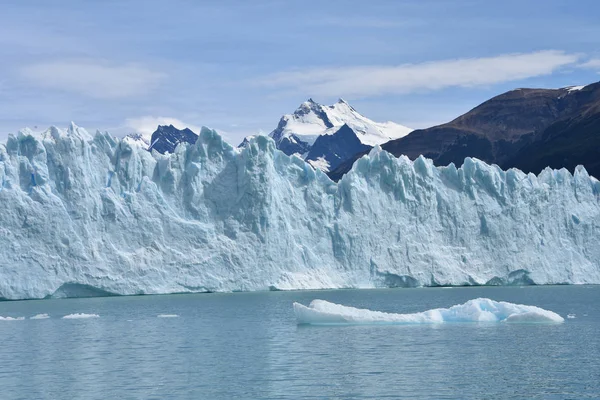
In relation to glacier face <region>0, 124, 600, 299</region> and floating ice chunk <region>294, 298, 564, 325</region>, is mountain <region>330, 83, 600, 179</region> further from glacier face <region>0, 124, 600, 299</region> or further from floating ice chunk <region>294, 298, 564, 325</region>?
floating ice chunk <region>294, 298, 564, 325</region>

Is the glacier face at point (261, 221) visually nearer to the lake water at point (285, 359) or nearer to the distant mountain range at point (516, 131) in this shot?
the lake water at point (285, 359)

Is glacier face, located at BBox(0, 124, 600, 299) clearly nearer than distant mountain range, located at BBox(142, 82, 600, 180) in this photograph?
Yes

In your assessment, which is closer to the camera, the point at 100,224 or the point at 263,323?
the point at 263,323

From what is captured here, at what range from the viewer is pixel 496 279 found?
2451 inches

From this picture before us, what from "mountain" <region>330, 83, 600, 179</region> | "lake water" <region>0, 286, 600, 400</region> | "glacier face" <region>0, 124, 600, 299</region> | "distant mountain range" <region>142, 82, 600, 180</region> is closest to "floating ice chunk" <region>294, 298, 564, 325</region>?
"lake water" <region>0, 286, 600, 400</region>

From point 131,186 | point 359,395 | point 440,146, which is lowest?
point 359,395

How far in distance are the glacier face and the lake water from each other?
34.1ft

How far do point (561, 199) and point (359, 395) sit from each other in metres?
46.3

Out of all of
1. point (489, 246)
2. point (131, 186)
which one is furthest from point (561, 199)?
point (131, 186)

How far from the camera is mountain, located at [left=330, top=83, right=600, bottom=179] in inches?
4685

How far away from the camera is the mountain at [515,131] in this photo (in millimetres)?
119000

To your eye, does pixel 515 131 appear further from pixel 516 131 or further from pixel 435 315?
pixel 435 315

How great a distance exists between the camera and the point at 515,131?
5448 inches

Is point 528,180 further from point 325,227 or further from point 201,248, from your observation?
point 201,248
